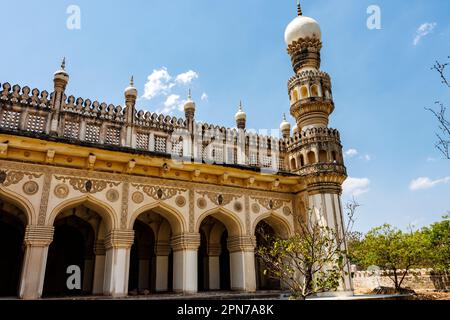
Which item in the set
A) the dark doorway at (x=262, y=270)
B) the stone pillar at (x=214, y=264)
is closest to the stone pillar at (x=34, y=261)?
the stone pillar at (x=214, y=264)

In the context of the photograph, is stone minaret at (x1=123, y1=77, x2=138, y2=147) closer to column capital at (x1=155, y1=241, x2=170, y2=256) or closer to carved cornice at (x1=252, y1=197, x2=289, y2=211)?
column capital at (x1=155, y1=241, x2=170, y2=256)

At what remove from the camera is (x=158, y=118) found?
13.5 m

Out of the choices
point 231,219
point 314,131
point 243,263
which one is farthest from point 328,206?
point 243,263

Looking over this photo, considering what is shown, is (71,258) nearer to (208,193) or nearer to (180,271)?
(180,271)

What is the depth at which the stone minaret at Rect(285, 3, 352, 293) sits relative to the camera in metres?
13.4

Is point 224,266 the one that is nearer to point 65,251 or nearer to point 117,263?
point 117,263

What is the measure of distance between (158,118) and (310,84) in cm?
648

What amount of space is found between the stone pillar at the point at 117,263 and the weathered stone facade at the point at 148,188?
0.09 ft

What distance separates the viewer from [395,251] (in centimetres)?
2038

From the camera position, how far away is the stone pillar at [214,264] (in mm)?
14039

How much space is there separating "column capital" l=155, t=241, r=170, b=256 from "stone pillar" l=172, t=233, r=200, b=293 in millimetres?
1654

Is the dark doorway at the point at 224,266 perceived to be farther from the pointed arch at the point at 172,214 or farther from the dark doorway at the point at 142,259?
the pointed arch at the point at 172,214

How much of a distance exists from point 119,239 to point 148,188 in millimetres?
1816

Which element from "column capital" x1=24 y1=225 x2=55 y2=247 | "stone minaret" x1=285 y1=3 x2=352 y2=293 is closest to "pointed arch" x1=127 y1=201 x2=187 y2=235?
"column capital" x1=24 y1=225 x2=55 y2=247
